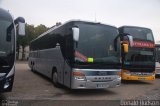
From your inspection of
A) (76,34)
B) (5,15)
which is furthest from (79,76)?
(5,15)

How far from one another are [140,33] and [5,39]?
9488mm

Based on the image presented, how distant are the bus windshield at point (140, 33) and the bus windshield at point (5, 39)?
337 inches

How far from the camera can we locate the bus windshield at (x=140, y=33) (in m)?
15.7

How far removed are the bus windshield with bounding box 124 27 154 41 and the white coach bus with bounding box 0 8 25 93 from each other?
8.32 meters

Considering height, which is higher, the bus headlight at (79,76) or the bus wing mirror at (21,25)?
the bus wing mirror at (21,25)

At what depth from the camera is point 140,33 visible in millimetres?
15852

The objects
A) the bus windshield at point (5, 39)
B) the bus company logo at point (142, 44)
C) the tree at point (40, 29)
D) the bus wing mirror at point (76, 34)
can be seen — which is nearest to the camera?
the bus windshield at point (5, 39)

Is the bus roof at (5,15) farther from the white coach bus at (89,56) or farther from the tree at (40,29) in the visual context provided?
the tree at (40,29)

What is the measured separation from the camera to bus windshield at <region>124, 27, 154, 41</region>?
51.5ft

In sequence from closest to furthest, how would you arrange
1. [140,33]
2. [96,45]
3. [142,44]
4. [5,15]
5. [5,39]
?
[5,39] → [5,15] → [96,45] → [142,44] → [140,33]

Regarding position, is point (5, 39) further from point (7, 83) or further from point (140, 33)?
point (140, 33)

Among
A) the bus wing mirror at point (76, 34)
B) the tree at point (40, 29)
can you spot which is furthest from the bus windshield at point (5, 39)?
the tree at point (40, 29)

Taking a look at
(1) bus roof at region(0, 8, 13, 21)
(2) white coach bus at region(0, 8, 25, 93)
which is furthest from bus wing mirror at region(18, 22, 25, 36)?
(1) bus roof at region(0, 8, 13, 21)

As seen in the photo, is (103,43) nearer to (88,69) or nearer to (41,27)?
(88,69)
